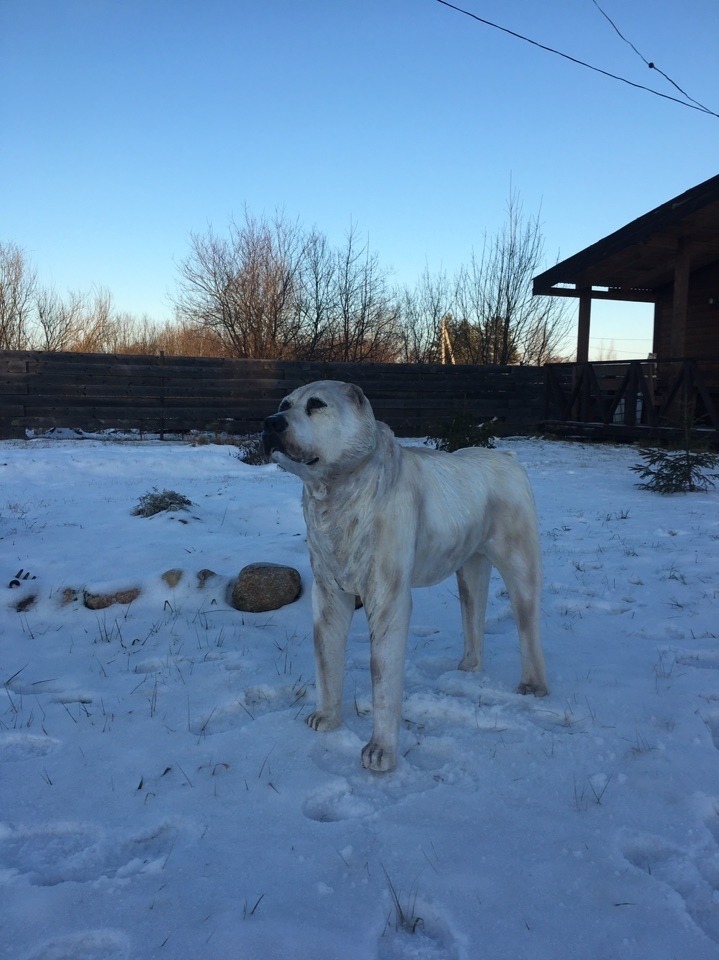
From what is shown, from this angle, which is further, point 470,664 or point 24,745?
point 470,664

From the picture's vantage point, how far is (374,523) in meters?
2.38

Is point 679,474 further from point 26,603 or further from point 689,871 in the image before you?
point 26,603

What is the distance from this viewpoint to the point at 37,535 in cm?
517

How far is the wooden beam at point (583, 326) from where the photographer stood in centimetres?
1491

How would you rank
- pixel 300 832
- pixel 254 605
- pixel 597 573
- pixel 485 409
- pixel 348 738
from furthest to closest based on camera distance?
pixel 485 409, pixel 597 573, pixel 254 605, pixel 348 738, pixel 300 832

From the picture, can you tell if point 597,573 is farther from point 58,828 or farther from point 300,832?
point 58,828

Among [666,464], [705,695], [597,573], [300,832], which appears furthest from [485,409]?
[300,832]

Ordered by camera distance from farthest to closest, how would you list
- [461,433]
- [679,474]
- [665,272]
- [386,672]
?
[665,272]
[461,433]
[679,474]
[386,672]

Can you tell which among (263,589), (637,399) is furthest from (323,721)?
(637,399)

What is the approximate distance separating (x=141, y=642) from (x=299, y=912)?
227 centimetres

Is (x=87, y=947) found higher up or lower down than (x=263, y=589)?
lower down

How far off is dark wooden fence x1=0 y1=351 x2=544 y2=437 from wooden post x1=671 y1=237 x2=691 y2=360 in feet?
12.9

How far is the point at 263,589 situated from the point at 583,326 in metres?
13.0

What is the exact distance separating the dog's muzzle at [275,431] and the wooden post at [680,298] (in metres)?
12.2
